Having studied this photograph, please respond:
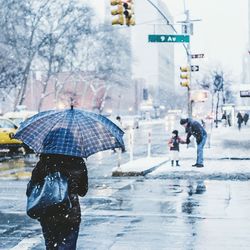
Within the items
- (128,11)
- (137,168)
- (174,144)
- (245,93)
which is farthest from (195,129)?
(245,93)

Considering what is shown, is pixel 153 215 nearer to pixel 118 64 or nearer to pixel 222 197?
pixel 222 197

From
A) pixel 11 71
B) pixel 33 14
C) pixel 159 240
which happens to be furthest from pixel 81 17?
pixel 159 240

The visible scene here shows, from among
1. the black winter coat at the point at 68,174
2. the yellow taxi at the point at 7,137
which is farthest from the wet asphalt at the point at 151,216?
the yellow taxi at the point at 7,137

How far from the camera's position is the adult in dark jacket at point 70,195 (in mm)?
5152

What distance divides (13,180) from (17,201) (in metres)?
4.36

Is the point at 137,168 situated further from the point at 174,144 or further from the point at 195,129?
the point at 195,129

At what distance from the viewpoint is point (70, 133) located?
542cm

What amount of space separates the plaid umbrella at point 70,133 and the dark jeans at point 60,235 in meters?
0.64

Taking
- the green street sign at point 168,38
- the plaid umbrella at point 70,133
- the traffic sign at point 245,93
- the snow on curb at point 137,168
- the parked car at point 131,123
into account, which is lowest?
the snow on curb at point 137,168

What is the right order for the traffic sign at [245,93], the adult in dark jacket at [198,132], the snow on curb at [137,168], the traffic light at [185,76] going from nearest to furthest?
the snow on curb at [137,168] → the adult in dark jacket at [198,132] → the traffic light at [185,76] → the traffic sign at [245,93]

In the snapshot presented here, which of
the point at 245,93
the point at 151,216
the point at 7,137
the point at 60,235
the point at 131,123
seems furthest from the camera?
the point at 131,123

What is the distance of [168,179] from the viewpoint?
53.0ft

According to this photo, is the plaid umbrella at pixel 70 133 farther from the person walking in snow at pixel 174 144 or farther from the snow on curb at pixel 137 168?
the person walking in snow at pixel 174 144

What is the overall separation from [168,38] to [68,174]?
17.0 m
